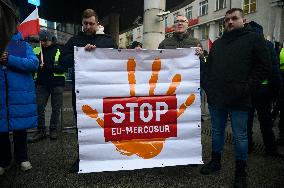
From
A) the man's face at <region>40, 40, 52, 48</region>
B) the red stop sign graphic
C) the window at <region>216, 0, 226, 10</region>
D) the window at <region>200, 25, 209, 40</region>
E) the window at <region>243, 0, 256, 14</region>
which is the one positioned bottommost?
the red stop sign graphic

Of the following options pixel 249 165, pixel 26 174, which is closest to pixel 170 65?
pixel 249 165

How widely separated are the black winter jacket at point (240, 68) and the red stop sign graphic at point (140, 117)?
0.58m

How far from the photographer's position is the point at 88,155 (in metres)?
3.54

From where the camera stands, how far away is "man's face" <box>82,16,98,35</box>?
3814 mm

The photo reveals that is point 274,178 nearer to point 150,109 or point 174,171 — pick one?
point 174,171

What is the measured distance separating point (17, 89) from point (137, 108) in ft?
4.53

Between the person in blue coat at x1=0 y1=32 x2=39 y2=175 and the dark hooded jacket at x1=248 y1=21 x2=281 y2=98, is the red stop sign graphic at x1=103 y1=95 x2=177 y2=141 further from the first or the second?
the dark hooded jacket at x1=248 y1=21 x2=281 y2=98

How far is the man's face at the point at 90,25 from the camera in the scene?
3814 millimetres

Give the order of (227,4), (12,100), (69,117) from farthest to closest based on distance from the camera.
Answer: (227,4)
(69,117)
(12,100)

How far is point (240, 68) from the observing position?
3.47m

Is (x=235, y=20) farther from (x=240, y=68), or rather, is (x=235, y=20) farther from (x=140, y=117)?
(x=140, y=117)

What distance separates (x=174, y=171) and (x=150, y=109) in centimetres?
83

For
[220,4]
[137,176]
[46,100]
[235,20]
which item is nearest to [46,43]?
[46,100]

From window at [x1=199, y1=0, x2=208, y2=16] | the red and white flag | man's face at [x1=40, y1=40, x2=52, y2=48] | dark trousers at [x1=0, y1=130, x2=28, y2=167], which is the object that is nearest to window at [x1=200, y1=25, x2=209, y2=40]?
window at [x1=199, y1=0, x2=208, y2=16]
